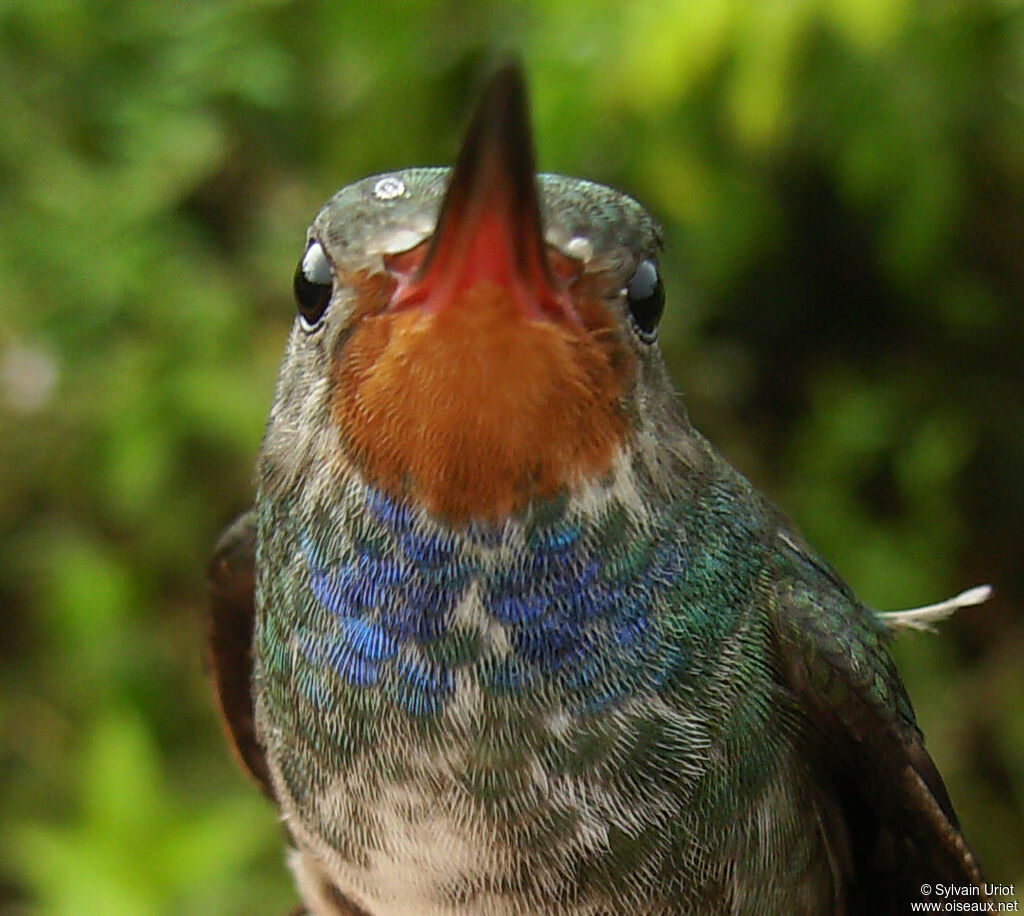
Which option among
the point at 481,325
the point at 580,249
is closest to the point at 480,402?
the point at 481,325

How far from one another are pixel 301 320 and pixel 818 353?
214 centimetres

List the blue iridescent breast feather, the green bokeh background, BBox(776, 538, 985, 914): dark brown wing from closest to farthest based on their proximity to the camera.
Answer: the blue iridescent breast feather < BBox(776, 538, 985, 914): dark brown wing < the green bokeh background

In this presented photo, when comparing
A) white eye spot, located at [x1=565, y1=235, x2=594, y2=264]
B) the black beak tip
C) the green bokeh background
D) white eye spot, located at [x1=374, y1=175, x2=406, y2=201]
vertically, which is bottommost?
the green bokeh background

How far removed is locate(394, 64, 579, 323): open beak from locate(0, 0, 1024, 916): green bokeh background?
1.23 m

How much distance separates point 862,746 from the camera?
134 cm

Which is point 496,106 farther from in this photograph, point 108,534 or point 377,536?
point 108,534

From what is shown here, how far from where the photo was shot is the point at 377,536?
1.11 metres

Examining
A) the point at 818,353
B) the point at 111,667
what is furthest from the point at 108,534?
the point at 818,353

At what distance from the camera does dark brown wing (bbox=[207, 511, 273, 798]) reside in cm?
161

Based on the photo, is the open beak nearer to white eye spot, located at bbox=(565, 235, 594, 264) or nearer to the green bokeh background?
white eye spot, located at bbox=(565, 235, 594, 264)

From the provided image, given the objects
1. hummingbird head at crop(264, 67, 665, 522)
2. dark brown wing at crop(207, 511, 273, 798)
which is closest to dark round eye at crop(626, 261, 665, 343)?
hummingbird head at crop(264, 67, 665, 522)

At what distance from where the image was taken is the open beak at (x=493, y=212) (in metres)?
0.95

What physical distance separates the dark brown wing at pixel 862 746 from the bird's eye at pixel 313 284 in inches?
21.6

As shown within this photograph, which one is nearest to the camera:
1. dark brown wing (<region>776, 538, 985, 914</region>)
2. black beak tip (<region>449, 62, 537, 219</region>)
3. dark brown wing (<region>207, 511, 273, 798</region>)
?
black beak tip (<region>449, 62, 537, 219</region>)
